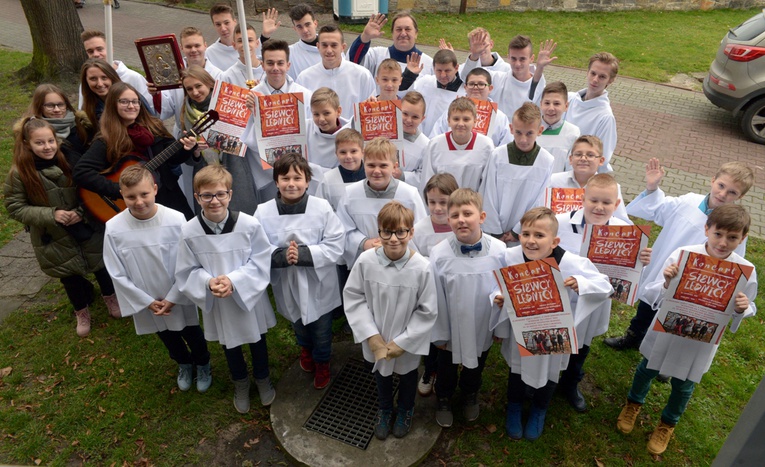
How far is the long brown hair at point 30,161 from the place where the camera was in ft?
15.0

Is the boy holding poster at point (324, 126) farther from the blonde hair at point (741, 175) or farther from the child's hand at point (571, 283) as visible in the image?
the blonde hair at point (741, 175)

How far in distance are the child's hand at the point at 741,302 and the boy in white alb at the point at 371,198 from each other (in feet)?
7.45

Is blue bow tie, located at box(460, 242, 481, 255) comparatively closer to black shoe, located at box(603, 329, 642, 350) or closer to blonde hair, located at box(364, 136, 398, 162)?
blonde hair, located at box(364, 136, 398, 162)

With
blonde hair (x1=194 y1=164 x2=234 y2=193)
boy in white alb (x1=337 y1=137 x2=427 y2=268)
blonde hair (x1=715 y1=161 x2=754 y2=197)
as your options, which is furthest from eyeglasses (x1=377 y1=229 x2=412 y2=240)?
blonde hair (x1=715 y1=161 x2=754 y2=197)

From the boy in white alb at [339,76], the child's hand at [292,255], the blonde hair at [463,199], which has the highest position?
the boy in white alb at [339,76]

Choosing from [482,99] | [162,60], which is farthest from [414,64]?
[162,60]

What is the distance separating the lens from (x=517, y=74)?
6664 millimetres

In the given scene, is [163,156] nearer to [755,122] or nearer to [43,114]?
[43,114]

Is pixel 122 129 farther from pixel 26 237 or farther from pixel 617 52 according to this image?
pixel 617 52

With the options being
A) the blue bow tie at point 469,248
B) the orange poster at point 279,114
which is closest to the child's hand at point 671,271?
the blue bow tie at point 469,248

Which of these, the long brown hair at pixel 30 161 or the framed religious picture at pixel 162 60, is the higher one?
the framed religious picture at pixel 162 60

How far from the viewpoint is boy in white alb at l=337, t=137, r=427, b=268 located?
14.0 ft

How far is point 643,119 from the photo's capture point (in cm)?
1120

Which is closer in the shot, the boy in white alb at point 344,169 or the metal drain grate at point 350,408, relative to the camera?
the metal drain grate at point 350,408
